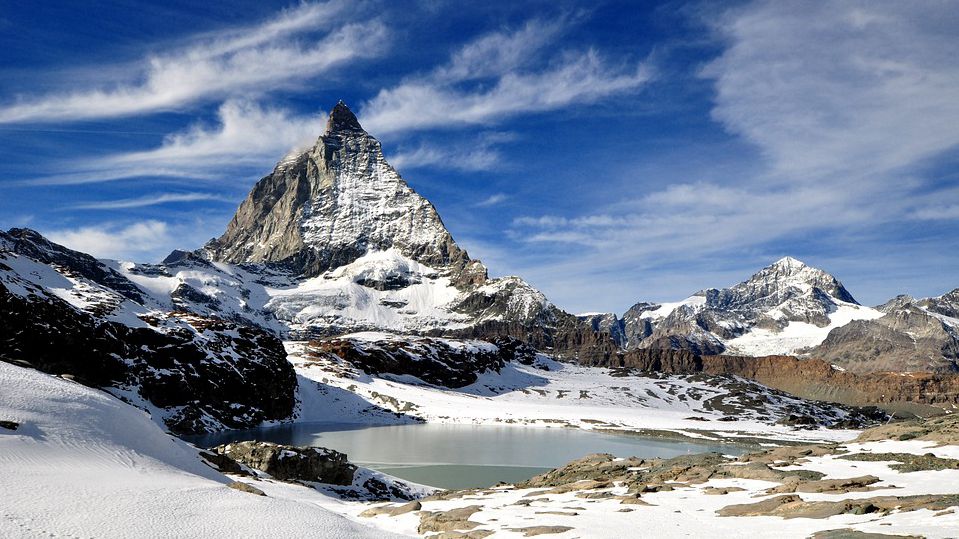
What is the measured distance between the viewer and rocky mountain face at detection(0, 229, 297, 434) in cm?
6738

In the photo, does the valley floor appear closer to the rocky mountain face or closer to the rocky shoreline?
the rocky shoreline

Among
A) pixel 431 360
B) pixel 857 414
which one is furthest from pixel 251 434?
pixel 857 414

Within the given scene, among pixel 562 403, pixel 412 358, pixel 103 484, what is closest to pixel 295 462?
pixel 103 484

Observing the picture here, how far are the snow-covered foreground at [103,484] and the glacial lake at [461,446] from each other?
32824 mm

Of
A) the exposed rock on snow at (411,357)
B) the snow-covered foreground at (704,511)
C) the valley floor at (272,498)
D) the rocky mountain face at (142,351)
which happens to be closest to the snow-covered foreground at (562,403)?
the exposed rock on snow at (411,357)

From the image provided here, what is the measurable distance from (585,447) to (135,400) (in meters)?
56.6

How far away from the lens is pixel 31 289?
73.1m

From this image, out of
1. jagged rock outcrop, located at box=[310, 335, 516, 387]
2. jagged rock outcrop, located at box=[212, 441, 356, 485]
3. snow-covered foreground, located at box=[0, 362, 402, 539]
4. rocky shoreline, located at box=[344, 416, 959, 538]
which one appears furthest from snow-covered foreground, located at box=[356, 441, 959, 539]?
jagged rock outcrop, located at box=[310, 335, 516, 387]

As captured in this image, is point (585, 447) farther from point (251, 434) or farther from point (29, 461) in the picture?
point (29, 461)

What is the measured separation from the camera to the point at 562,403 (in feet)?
526

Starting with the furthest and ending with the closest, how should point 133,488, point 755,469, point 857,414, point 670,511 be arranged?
1. point 857,414
2. point 755,469
3. point 670,511
4. point 133,488

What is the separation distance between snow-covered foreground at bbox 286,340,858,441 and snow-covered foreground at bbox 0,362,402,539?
307 ft

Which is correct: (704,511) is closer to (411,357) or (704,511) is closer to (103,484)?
(103,484)

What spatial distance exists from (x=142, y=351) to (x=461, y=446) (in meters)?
43.4
